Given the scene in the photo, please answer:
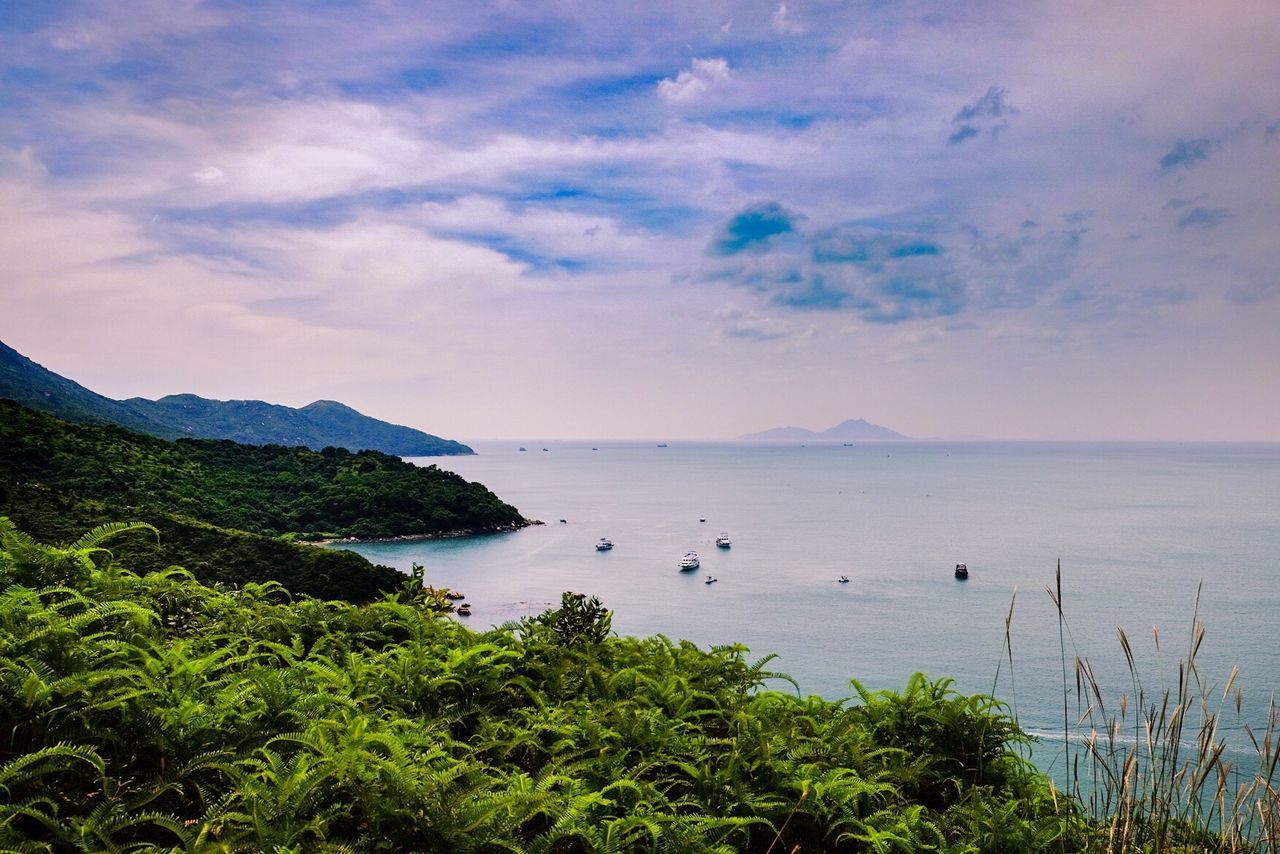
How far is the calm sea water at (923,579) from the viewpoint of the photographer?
35.0 meters

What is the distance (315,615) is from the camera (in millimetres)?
4934

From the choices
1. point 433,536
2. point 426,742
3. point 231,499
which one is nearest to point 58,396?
point 231,499

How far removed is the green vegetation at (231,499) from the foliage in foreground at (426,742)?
1292 cm

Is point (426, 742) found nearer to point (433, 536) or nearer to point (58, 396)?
point (433, 536)

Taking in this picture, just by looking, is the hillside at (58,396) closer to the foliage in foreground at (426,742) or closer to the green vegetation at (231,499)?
the green vegetation at (231,499)

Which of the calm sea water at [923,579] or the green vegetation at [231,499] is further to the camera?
the calm sea water at [923,579]

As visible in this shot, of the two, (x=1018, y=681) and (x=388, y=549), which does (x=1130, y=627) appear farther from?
(x=388, y=549)

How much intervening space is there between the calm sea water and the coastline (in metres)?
1.84

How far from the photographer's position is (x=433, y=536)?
2926 inches

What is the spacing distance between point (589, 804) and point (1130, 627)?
160 feet

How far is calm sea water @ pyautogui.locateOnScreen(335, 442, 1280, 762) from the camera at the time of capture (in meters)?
35.0

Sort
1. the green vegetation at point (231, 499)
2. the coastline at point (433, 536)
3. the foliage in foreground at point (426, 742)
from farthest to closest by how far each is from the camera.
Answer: the coastline at point (433, 536)
the green vegetation at point (231, 499)
the foliage in foreground at point (426, 742)

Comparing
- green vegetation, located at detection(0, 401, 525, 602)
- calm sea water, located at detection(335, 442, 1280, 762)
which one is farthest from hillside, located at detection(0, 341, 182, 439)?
calm sea water, located at detection(335, 442, 1280, 762)

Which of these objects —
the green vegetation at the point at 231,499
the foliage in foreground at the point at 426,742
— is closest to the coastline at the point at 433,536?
the green vegetation at the point at 231,499
